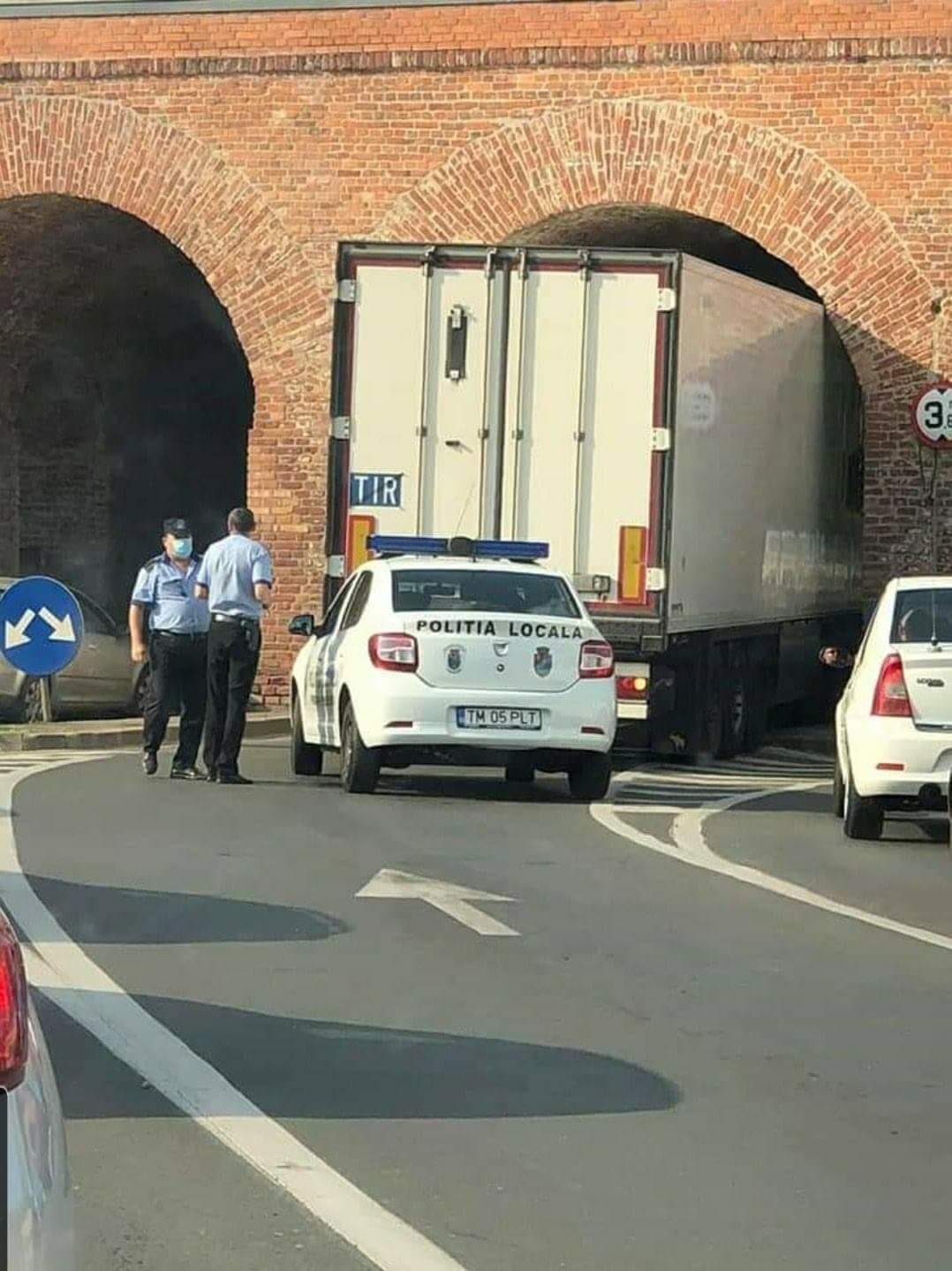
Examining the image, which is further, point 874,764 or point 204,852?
point 874,764

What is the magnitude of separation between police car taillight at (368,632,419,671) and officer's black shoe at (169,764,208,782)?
5.96 feet

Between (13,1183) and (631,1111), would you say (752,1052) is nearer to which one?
(631,1111)

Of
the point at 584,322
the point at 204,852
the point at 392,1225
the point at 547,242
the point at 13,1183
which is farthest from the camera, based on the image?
the point at 547,242

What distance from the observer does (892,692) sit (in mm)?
14648

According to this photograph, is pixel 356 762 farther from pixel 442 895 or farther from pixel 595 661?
pixel 442 895

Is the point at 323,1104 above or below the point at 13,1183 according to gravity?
below

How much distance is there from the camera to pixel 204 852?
13.3 metres

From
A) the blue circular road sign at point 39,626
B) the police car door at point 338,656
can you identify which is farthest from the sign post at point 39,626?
the police car door at point 338,656

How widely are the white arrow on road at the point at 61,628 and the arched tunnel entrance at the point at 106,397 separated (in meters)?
8.60

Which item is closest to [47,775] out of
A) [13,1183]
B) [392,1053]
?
[392,1053]

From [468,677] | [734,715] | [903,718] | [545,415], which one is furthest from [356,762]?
[734,715]

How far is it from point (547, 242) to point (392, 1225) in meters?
22.2

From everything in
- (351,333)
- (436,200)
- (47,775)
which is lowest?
(47,775)

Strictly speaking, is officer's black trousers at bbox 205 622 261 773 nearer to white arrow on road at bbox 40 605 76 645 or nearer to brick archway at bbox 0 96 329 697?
white arrow on road at bbox 40 605 76 645
